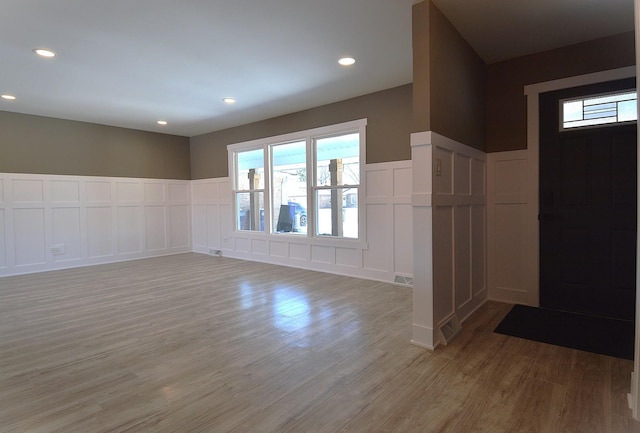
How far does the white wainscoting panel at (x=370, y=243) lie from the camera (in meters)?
4.41

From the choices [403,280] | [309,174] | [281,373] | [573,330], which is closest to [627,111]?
[573,330]

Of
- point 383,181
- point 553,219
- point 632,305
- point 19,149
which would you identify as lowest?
point 632,305

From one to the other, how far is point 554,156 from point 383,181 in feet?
6.36

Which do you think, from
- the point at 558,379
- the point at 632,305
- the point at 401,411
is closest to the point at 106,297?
the point at 401,411

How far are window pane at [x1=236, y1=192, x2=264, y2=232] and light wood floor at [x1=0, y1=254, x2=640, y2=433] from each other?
9.42 ft

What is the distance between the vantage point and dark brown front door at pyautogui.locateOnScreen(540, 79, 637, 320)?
2955 mm

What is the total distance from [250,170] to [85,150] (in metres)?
2.97

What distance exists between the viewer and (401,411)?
1.74 m

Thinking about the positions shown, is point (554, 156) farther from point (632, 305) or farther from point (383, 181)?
point (383, 181)

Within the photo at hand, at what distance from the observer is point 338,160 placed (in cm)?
512

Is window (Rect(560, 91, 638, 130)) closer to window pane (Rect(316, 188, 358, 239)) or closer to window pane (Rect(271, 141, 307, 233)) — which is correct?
window pane (Rect(316, 188, 358, 239))

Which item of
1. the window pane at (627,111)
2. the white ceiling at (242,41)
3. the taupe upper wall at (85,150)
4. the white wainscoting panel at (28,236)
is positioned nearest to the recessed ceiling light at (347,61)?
the white ceiling at (242,41)

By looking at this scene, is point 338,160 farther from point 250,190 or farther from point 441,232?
point 441,232

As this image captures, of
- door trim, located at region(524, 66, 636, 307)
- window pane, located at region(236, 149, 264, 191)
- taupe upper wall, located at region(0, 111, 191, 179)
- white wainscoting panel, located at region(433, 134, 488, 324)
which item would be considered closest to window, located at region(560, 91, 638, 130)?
door trim, located at region(524, 66, 636, 307)
